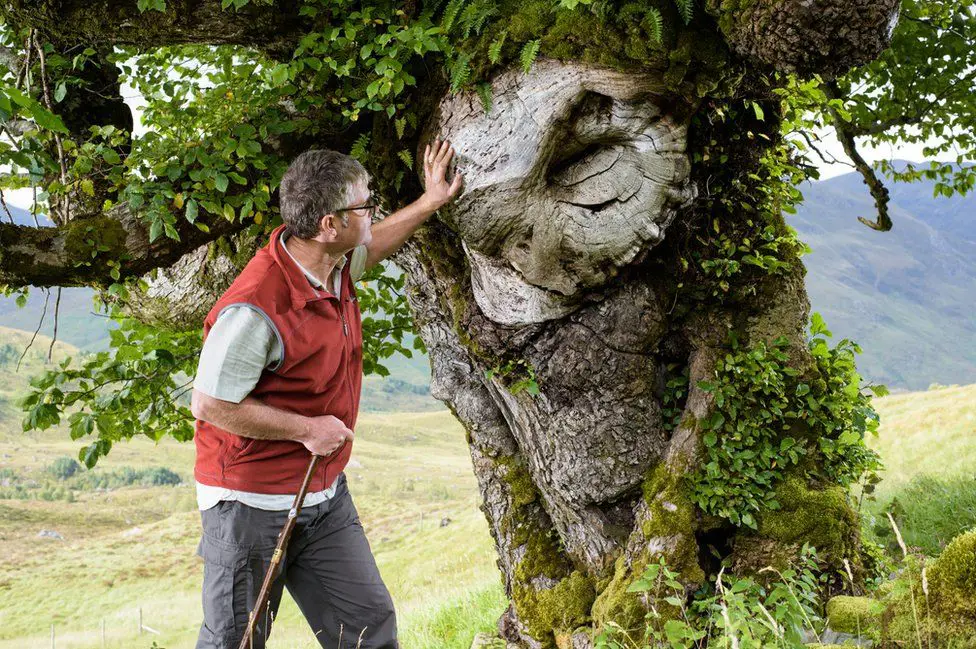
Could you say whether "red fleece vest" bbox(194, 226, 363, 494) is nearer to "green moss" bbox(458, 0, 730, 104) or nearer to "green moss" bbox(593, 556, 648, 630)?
"green moss" bbox(458, 0, 730, 104)

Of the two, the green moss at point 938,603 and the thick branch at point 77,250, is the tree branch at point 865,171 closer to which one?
the green moss at point 938,603

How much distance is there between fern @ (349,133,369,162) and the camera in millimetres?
5434

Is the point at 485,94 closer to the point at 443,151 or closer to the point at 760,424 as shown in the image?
the point at 443,151

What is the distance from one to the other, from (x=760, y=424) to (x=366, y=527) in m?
69.9

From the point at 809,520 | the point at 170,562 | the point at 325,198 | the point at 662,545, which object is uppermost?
the point at 325,198

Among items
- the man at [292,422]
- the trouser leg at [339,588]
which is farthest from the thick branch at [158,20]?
the trouser leg at [339,588]

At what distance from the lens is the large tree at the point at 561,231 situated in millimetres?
4594

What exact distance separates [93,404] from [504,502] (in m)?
3.56

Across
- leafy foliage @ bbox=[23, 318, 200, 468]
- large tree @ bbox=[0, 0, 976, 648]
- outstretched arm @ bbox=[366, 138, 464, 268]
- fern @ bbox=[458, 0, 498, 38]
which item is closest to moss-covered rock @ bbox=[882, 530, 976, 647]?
large tree @ bbox=[0, 0, 976, 648]

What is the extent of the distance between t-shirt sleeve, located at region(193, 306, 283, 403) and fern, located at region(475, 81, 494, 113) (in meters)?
1.94

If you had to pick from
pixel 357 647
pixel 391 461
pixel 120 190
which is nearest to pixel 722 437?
pixel 357 647

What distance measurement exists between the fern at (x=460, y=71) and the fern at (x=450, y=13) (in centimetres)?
21

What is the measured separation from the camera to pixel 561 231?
4898mm

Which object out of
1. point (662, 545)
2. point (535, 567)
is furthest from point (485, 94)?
point (535, 567)
